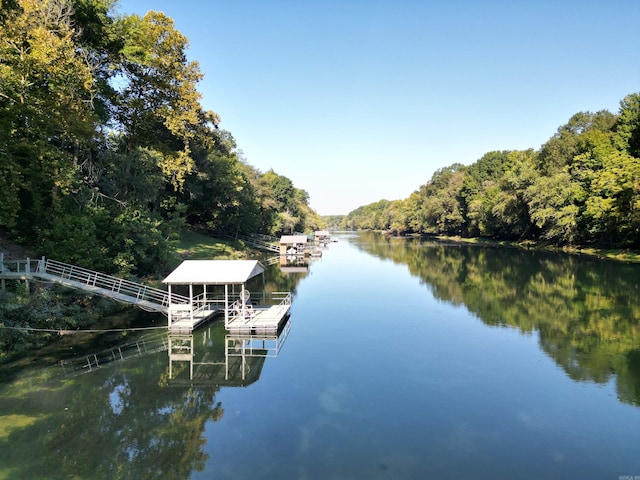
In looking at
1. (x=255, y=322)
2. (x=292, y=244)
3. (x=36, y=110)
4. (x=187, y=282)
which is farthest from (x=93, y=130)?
(x=292, y=244)

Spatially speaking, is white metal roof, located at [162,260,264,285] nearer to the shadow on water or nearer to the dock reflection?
the dock reflection

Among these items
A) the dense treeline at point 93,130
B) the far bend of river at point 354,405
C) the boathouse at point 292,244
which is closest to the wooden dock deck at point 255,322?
the far bend of river at point 354,405

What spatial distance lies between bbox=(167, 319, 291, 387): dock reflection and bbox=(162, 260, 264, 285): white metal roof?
2.74 metres

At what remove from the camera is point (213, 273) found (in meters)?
21.8

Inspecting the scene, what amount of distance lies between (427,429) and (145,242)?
2389cm

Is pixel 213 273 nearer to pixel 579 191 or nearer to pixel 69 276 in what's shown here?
pixel 69 276

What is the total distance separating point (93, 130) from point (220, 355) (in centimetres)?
1718

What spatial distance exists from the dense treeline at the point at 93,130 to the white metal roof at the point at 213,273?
6417 mm

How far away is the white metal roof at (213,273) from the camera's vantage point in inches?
827

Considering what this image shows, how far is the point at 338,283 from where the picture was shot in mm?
38438

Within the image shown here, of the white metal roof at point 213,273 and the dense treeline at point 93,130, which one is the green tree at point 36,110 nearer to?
the dense treeline at point 93,130

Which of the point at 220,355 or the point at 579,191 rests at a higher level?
the point at 579,191

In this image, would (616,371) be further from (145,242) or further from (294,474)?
(145,242)

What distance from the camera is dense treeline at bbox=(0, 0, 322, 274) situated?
2119cm
